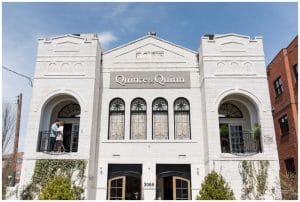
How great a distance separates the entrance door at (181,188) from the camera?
41.7ft

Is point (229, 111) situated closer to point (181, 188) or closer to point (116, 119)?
point (181, 188)

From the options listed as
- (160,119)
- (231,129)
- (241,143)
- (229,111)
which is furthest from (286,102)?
(160,119)

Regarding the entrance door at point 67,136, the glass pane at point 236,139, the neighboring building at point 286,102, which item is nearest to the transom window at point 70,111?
the entrance door at point 67,136

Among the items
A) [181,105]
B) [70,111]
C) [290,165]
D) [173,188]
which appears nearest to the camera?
[173,188]

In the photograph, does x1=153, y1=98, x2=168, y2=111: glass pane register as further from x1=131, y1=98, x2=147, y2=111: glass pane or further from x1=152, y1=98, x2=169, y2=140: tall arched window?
x1=131, y1=98, x2=147, y2=111: glass pane

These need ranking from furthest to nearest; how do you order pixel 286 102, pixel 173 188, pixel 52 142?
1. pixel 286 102
2. pixel 52 142
3. pixel 173 188

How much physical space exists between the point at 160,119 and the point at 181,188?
3.38 m

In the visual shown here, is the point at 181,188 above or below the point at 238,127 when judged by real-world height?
below

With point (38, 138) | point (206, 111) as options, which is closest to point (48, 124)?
point (38, 138)

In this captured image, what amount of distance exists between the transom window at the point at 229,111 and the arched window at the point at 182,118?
1872mm

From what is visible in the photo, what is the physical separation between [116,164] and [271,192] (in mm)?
6908

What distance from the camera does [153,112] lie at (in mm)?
13977

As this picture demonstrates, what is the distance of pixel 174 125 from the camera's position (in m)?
13.7

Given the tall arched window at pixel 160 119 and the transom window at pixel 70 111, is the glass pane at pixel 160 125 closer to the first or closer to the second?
the tall arched window at pixel 160 119
